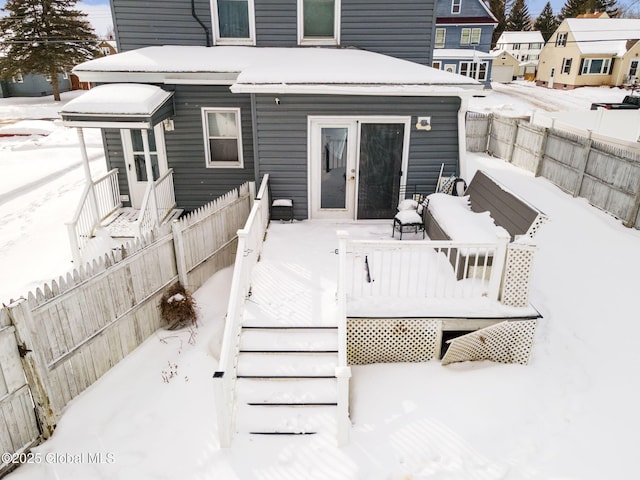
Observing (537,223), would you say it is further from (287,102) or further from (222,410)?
(287,102)

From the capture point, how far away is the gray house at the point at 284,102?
8156 mm

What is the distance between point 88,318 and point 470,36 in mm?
38360

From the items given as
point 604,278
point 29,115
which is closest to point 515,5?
point 29,115

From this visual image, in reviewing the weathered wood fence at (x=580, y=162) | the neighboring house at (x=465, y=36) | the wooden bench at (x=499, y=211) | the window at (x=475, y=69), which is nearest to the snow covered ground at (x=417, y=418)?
the wooden bench at (x=499, y=211)

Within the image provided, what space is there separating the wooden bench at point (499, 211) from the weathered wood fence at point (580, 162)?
14.7 ft

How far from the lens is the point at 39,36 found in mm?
31453

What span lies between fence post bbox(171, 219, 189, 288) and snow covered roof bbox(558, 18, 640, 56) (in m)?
42.4

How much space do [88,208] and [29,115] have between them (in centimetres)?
2554

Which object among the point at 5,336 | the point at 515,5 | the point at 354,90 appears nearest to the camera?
the point at 5,336

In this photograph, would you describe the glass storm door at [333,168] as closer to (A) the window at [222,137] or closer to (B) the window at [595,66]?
(A) the window at [222,137]

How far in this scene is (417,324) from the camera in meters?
5.84

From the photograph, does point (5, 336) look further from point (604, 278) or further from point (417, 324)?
point (604, 278)

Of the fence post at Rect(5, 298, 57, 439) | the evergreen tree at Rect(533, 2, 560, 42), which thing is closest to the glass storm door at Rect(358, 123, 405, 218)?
the fence post at Rect(5, 298, 57, 439)

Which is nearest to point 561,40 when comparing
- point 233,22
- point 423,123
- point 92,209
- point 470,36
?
point 470,36
